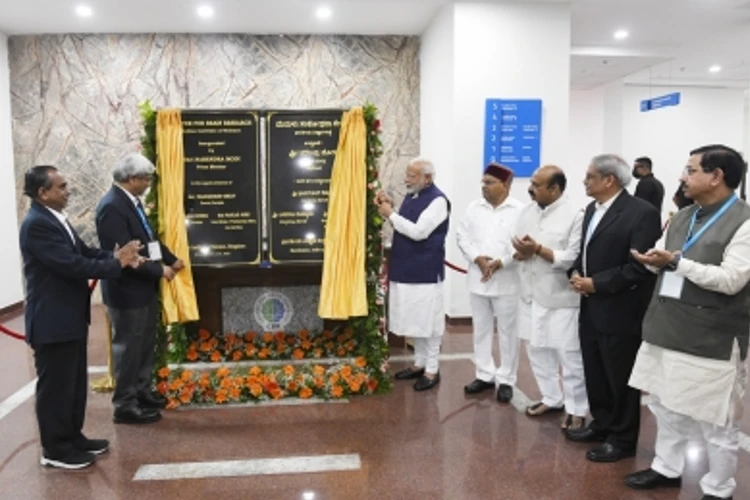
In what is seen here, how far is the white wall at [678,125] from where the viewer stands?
38.5ft

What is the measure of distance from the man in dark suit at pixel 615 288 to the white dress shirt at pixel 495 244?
806mm

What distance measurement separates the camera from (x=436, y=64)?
6871 millimetres

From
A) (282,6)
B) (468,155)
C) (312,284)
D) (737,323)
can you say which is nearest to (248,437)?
(312,284)

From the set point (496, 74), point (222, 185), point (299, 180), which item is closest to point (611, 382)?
point (299, 180)

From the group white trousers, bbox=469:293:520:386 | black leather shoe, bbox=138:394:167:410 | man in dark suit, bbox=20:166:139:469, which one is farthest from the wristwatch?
black leather shoe, bbox=138:394:167:410

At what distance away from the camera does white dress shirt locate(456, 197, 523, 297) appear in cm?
412

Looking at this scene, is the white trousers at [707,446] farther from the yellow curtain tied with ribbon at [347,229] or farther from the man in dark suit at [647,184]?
the man in dark suit at [647,184]

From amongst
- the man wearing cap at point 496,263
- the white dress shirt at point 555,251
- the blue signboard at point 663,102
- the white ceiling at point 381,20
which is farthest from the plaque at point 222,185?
the blue signboard at point 663,102

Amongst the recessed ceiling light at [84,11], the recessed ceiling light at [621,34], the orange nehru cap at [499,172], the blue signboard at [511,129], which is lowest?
the orange nehru cap at [499,172]

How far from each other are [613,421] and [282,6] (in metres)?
5.31

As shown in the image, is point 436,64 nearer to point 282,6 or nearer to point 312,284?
point 282,6

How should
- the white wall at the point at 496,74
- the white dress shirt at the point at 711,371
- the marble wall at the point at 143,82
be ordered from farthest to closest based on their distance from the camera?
the marble wall at the point at 143,82, the white wall at the point at 496,74, the white dress shirt at the point at 711,371

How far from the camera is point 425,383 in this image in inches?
175

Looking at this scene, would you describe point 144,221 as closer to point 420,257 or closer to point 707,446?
point 420,257
